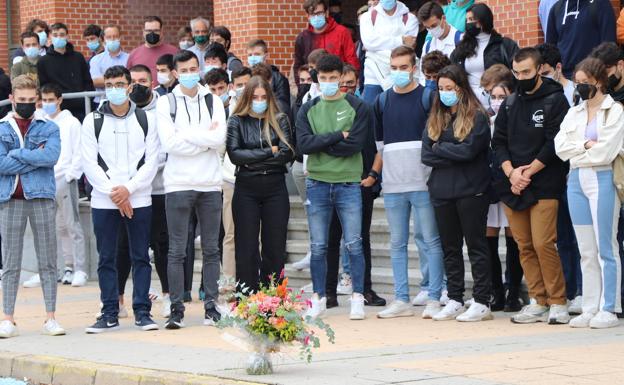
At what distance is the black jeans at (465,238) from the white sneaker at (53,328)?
135 inches

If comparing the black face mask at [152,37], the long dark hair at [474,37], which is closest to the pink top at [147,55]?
the black face mask at [152,37]

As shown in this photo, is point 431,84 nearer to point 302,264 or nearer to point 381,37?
point 381,37

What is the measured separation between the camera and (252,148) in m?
11.6

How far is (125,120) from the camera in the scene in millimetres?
11422

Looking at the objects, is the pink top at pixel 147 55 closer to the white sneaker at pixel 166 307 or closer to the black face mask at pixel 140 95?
the black face mask at pixel 140 95

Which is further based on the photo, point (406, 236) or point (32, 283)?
point (32, 283)

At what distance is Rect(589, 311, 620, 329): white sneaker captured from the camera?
1037 centimetres

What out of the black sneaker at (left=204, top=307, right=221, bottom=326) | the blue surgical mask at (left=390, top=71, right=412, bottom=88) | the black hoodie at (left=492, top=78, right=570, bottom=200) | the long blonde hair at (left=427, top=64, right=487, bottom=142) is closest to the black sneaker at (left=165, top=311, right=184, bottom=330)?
the black sneaker at (left=204, top=307, right=221, bottom=326)

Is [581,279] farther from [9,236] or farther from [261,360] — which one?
[9,236]

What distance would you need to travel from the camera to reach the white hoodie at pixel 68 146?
13961 mm

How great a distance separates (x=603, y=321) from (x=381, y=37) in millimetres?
5726

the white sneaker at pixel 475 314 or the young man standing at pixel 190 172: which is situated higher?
the young man standing at pixel 190 172

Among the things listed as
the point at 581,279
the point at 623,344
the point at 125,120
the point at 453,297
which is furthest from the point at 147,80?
the point at 623,344

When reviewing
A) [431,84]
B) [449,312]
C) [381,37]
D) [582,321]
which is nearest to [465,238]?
[449,312]
